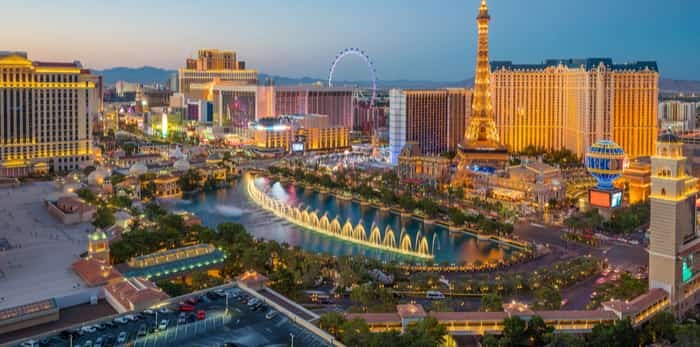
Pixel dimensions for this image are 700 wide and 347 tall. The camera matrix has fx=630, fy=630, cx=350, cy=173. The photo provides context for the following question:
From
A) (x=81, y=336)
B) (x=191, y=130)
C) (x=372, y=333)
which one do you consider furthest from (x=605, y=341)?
(x=191, y=130)

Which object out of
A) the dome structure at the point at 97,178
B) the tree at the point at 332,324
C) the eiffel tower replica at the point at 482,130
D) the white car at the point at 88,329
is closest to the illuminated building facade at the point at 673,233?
the tree at the point at 332,324

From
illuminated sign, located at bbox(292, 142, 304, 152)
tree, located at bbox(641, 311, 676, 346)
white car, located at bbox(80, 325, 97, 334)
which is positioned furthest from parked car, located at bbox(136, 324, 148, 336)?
illuminated sign, located at bbox(292, 142, 304, 152)

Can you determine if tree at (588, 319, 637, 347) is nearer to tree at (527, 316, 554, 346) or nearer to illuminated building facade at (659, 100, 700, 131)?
tree at (527, 316, 554, 346)

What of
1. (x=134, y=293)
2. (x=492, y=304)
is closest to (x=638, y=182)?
(x=492, y=304)

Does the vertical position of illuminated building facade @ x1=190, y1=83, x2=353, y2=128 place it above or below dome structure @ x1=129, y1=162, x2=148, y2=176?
above

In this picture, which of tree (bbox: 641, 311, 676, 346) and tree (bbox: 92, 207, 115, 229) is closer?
tree (bbox: 641, 311, 676, 346)

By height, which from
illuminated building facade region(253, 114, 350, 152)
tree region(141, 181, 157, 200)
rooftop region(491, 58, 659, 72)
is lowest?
tree region(141, 181, 157, 200)

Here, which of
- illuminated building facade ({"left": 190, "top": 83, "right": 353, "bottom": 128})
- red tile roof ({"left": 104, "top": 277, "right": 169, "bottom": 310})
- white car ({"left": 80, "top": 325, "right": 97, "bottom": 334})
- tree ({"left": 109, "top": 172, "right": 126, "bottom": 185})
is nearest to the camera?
white car ({"left": 80, "top": 325, "right": 97, "bottom": 334})
